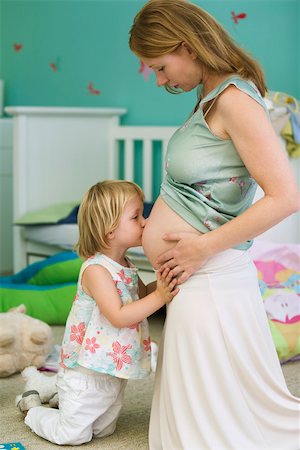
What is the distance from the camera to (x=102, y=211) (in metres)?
1.78

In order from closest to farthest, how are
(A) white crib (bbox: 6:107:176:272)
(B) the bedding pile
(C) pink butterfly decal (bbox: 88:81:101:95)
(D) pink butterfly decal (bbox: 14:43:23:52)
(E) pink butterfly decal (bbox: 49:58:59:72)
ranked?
(B) the bedding pile < (A) white crib (bbox: 6:107:176:272) < (C) pink butterfly decal (bbox: 88:81:101:95) < (E) pink butterfly decal (bbox: 49:58:59:72) < (D) pink butterfly decal (bbox: 14:43:23:52)

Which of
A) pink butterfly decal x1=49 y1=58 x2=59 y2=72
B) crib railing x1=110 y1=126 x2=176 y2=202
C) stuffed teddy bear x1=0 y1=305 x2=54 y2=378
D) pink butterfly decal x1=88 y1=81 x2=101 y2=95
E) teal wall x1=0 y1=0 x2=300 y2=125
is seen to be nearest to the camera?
stuffed teddy bear x1=0 y1=305 x2=54 y2=378

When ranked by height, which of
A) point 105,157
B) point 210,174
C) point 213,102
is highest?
point 213,102

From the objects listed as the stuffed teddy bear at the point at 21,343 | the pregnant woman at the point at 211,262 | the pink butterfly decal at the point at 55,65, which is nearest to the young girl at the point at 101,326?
the pregnant woman at the point at 211,262

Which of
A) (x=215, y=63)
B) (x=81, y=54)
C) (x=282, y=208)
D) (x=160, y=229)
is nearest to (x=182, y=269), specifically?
(x=160, y=229)

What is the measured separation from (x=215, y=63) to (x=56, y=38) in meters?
2.69

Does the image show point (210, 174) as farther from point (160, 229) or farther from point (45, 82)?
point (45, 82)

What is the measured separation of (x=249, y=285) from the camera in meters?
1.67

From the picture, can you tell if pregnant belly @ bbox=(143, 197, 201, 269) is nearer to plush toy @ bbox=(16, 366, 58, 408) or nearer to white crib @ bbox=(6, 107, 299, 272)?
plush toy @ bbox=(16, 366, 58, 408)

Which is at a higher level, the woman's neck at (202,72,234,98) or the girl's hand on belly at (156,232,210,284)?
the woman's neck at (202,72,234,98)

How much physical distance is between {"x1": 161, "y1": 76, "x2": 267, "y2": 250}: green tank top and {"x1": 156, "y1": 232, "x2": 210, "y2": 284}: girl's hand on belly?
4cm

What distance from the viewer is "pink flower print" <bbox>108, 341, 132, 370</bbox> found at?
175 centimetres

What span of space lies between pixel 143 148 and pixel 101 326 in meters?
2.03

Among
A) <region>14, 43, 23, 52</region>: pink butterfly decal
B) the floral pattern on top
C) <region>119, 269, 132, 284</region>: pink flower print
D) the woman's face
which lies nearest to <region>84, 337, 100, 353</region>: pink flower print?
the floral pattern on top
